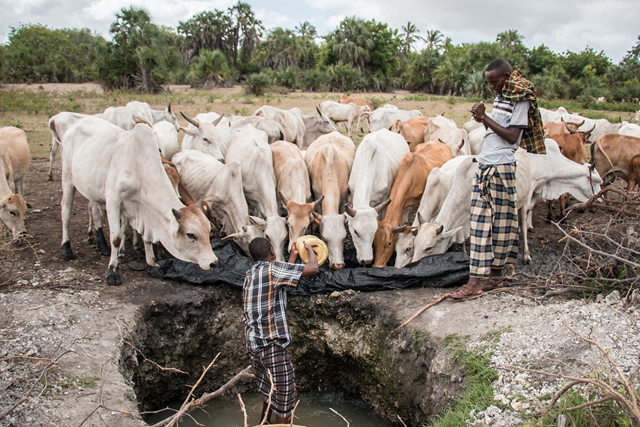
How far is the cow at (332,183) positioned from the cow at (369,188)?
14 centimetres

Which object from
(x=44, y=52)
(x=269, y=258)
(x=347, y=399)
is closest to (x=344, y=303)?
(x=347, y=399)

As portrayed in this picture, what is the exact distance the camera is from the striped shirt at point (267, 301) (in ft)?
12.1

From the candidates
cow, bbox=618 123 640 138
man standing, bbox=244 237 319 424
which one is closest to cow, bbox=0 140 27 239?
man standing, bbox=244 237 319 424

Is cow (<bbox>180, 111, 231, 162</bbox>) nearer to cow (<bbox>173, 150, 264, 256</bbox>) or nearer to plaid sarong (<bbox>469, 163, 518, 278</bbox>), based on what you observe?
cow (<bbox>173, 150, 264, 256</bbox>)

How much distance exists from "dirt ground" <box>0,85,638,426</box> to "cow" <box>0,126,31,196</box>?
111cm

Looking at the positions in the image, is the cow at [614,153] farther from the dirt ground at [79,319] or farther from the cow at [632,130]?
the dirt ground at [79,319]

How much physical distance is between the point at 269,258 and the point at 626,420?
2324 millimetres

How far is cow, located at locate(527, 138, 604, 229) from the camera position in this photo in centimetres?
661

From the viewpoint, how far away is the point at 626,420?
2.58 m

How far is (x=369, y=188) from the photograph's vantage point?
19.6 ft

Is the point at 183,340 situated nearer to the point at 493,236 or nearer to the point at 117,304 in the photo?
the point at 117,304

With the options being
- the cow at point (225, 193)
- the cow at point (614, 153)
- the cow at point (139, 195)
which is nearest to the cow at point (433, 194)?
the cow at point (225, 193)

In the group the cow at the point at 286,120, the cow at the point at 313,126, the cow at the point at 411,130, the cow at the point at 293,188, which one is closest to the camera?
the cow at the point at 293,188

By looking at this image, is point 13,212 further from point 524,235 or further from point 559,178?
point 559,178
